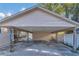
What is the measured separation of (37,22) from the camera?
406 centimetres

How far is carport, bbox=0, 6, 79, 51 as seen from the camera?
395 centimetres

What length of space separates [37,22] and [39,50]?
503mm

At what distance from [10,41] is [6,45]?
0.10 m

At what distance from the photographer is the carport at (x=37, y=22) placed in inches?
156

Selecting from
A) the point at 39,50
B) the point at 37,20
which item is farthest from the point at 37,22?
the point at 39,50

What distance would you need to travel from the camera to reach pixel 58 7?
12.7 feet

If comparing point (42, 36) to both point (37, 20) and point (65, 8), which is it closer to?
point (37, 20)

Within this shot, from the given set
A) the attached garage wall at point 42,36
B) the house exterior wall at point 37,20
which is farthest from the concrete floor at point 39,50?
the house exterior wall at point 37,20

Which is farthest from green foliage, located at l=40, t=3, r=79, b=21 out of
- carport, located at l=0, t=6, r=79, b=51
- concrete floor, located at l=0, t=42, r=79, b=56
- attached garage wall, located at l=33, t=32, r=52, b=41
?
concrete floor, located at l=0, t=42, r=79, b=56

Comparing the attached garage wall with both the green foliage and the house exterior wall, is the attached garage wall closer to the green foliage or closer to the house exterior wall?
the house exterior wall

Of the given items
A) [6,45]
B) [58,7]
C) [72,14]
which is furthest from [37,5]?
[6,45]

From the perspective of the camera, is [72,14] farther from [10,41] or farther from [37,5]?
[10,41]

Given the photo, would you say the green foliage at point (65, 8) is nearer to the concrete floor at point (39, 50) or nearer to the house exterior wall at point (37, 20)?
the house exterior wall at point (37, 20)

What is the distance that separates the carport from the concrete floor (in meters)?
0.15
